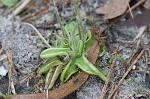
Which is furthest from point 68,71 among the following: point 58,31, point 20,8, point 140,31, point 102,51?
point 20,8

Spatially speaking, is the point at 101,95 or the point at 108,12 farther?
the point at 108,12

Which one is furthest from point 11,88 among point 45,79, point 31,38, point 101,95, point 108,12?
point 108,12

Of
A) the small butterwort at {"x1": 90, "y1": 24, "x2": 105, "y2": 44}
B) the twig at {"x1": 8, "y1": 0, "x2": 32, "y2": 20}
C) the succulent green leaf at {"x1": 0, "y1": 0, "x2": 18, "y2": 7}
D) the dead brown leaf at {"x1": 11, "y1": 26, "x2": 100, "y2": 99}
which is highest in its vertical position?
the succulent green leaf at {"x1": 0, "y1": 0, "x2": 18, "y2": 7}

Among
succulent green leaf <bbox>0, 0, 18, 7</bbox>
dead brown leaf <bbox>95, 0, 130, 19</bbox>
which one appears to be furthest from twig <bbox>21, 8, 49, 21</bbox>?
dead brown leaf <bbox>95, 0, 130, 19</bbox>

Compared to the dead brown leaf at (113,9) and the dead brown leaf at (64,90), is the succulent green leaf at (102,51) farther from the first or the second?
the dead brown leaf at (113,9)

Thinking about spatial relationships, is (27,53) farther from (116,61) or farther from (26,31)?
(116,61)

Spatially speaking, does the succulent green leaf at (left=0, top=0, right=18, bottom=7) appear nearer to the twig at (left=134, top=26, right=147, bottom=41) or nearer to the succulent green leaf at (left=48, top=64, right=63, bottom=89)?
the succulent green leaf at (left=48, top=64, right=63, bottom=89)

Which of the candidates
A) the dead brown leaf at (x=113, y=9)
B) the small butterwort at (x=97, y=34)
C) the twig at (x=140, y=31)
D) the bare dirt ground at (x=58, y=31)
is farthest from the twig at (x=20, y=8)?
the twig at (x=140, y=31)
